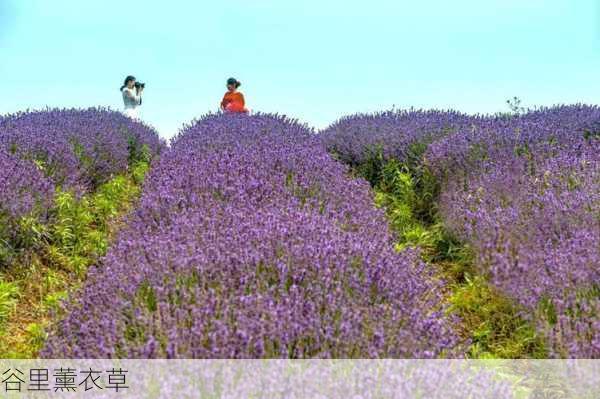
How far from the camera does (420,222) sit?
626 centimetres

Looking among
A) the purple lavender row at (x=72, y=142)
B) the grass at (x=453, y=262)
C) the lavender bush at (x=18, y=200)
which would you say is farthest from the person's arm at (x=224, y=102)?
the lavender bush at (x=18, y=200)

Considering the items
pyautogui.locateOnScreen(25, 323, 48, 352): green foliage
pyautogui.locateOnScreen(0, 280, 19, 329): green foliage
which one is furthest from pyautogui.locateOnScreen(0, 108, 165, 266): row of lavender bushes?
pyautogui.locateOnScreen(25, 323, 48, 352): green foliage

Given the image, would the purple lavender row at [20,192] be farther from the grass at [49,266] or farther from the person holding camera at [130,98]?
the person holding camera at [130,98]

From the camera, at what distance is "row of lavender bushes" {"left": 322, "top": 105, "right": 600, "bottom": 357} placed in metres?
3.11

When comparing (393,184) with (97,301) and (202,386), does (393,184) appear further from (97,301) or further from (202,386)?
(202,386)

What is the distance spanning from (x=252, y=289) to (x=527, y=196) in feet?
8.40

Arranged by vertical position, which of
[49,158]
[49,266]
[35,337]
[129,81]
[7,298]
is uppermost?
[129,81]

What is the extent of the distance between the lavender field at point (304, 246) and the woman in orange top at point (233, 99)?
142 inches

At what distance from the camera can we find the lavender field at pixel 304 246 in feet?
8.33

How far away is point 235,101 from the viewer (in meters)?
11.5

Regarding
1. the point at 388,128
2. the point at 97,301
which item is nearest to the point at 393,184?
the point at 388,128

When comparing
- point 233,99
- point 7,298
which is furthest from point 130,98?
point 7,298

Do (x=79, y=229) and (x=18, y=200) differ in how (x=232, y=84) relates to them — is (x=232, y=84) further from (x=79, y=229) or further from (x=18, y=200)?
(x=18, y=200)

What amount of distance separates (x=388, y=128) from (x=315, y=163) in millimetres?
2933
